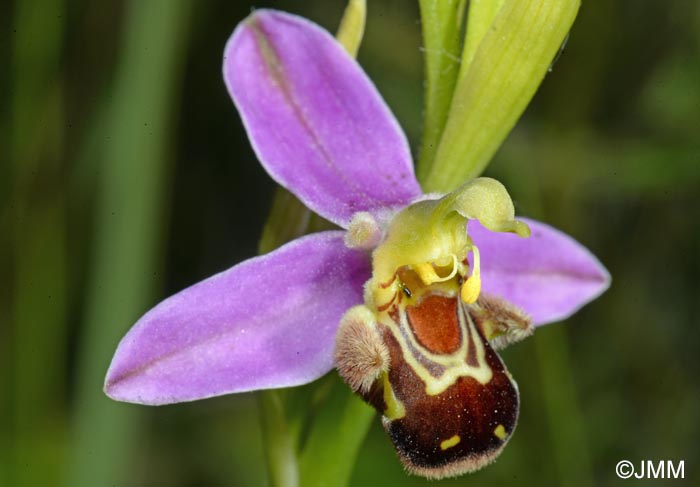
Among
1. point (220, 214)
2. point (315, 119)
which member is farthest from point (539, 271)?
point (220, 214)

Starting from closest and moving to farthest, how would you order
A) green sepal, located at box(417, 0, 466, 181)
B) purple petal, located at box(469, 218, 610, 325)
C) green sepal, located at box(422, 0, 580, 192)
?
green sepal, located at box(422, 0, 580, 192) < green sepal, located at box(417, 0, 466, 181) < purple petal, located at box(469, 218, 610, 325)

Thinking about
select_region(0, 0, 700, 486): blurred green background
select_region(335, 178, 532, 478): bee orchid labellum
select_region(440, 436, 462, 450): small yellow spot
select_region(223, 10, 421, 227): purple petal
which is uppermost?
select_region(223, 10, 421, 227): purple petal

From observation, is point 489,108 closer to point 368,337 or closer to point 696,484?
point 368,337

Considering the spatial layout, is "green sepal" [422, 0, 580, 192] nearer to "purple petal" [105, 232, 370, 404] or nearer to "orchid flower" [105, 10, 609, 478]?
"orchid flower" [105, 10, 609, 478]

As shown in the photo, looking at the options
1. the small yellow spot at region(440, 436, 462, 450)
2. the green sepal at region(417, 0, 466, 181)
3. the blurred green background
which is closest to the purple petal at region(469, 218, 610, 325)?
the green sepal at region(417, 0, 466, 181)

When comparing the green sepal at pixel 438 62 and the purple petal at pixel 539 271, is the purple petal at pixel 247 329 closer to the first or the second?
the green sepal at pixel 438 62

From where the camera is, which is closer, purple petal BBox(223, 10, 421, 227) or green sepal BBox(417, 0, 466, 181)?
purple petal BBox(223, 10, 421, 227)

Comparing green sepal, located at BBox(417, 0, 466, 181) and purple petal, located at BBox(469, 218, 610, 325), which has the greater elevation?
green sepal, located at BBox(417, 0, 466, 181)
